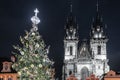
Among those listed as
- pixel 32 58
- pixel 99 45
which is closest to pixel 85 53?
pixel 99 45

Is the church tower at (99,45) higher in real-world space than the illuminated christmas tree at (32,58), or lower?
higher

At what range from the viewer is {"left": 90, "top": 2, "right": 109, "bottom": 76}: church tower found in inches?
3974

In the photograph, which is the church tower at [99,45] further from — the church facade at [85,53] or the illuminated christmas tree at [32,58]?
the illuminated christmas tree at [32,58]

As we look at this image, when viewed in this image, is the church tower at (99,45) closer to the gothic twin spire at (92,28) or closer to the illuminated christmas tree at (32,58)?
the gothic twin spire at (92,28)

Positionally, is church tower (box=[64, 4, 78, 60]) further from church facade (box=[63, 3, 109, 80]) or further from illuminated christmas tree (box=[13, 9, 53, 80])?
illuminated christmas tree (box=[13, 9, 53, 80])

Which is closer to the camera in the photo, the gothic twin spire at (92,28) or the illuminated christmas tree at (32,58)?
the illuminated christmas tree at (32,58)

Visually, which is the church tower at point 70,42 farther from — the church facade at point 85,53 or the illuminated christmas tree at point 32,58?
the illuminated christmas tree at point 32,58

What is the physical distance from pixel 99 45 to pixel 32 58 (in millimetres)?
66148

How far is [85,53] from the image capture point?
102750mm

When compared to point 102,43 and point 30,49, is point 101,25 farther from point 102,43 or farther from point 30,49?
point 30,49

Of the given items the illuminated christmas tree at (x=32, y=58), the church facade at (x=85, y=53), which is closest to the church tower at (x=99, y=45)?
the church facade at (x=85, y=53)

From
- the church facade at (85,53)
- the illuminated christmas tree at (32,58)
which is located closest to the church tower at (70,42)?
the church facade at (85,53)

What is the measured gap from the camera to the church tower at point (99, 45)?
101 m

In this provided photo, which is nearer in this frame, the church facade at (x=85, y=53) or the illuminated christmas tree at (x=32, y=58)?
the illuminated christmas tree at (x=32, y=58)
